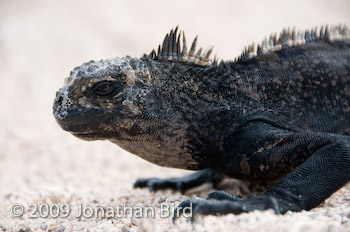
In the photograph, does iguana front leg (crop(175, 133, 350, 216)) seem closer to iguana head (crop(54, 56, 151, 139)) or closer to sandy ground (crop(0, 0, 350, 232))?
sandy ground (crop(0, 0, 350, 232))

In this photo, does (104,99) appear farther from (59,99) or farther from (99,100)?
(59,99)

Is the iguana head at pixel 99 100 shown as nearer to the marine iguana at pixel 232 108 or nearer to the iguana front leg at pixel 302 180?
the marine iguana at pixel 232 108

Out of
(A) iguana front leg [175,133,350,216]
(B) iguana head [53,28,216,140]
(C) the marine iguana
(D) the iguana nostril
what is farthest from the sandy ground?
(D) the iguana nostril

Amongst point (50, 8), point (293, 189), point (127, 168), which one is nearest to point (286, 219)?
point (293, 189)

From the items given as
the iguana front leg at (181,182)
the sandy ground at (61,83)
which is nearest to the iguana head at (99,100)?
the sandy ground at (61,83)

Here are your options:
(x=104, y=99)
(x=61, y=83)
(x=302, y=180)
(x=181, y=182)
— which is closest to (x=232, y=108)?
(x=302, y=180)

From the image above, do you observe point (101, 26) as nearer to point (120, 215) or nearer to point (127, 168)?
point (127, 168)
